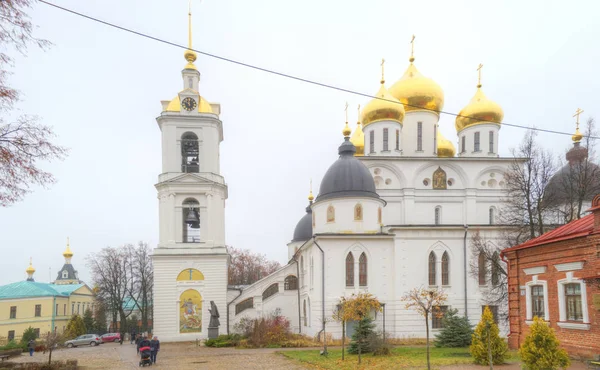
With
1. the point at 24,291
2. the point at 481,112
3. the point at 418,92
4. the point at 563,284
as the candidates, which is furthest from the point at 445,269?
the point at 24,291

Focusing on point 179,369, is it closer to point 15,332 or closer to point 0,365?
point 0,365

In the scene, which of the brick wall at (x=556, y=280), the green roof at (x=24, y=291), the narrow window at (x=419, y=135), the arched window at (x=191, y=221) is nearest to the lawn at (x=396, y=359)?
the brick wall at (x=556, y=280)

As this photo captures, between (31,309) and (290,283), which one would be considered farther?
(31,309)

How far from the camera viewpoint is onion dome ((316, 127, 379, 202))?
27578mm

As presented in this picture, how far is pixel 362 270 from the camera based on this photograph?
27125 mm

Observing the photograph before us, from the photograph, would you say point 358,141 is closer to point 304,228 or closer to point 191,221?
point 304,228

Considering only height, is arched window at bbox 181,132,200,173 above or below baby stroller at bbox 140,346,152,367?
above

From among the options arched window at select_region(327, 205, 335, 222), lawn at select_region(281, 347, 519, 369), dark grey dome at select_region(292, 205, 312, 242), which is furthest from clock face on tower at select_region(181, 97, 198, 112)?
lawn at select_region(281, 347, 519, 369)

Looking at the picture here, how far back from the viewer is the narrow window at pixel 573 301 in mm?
14961

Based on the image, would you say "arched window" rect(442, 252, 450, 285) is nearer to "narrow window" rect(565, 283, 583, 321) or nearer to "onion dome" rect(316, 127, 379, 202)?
"onion dome" rect(316, 127, 379, 202)

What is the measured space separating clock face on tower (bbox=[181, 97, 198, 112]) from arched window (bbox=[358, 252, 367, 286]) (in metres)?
14.0

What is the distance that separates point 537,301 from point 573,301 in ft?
5.74

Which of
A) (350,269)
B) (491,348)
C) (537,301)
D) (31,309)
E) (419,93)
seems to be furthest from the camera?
(31,309)

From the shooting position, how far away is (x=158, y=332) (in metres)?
29.1
